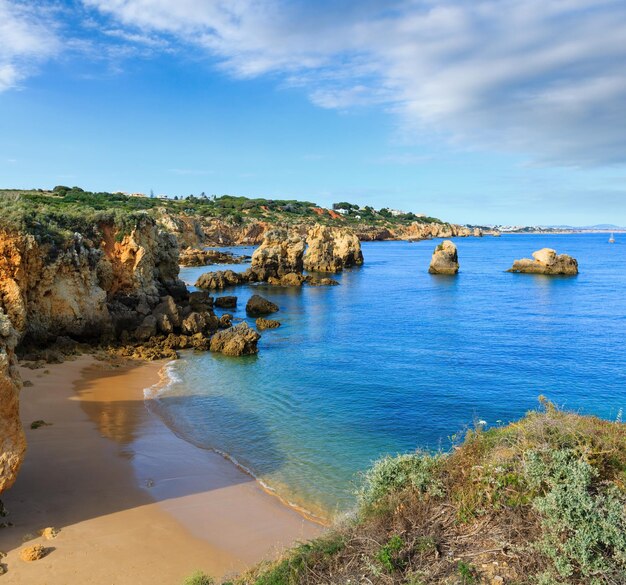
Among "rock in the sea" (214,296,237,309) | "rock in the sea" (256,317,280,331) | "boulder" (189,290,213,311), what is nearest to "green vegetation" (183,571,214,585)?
"rock in the sea" (256,317,280,331)

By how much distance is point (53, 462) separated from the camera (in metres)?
15.7

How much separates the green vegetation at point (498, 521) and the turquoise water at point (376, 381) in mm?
5535

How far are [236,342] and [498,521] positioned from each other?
23.9 metres

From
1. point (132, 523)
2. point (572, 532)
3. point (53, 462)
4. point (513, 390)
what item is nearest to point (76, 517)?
point (132, 523)

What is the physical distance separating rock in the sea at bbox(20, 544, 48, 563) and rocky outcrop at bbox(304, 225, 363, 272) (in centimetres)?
7326

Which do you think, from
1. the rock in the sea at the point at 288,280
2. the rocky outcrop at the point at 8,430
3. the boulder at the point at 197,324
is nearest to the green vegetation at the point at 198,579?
the rocky outcrop at the point at 8,430

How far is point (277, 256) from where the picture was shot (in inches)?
2766

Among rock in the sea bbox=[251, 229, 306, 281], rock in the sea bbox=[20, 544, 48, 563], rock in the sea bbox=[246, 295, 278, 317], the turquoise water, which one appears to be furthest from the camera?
rock in the sea bbox=[251, 229, 306, 281]

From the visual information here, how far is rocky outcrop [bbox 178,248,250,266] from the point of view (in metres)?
86.0

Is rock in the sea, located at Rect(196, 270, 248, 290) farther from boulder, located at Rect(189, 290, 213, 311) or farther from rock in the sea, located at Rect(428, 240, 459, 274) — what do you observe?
rock in the sea, located at Rect(428, 240, 459, 274)

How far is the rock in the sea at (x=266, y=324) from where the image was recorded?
39.8m

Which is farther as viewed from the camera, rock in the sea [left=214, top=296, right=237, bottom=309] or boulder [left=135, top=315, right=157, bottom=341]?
rock in the sea [left=214, top=296, right=237, bottom=309]

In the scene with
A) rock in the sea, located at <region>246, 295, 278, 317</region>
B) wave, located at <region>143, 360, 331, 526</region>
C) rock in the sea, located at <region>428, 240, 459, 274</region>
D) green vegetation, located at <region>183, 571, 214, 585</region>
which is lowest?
wave, located at <region>143, 360, 331, 526</region>

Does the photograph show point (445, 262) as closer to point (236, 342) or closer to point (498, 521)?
point (236, 342)
